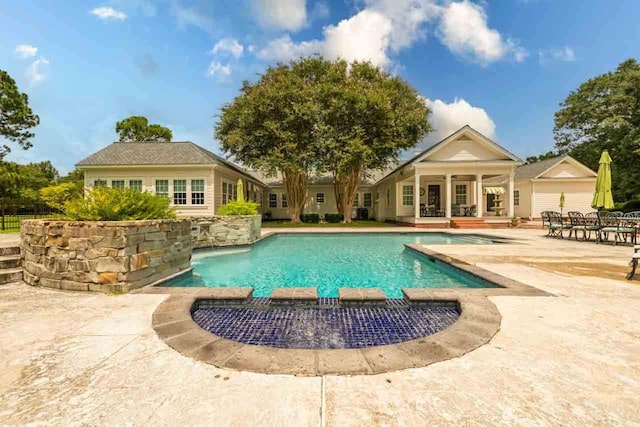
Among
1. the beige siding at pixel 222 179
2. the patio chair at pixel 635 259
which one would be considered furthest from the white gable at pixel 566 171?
the beige siding at pixel 222 179

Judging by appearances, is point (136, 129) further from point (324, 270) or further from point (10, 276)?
point (324, 270)

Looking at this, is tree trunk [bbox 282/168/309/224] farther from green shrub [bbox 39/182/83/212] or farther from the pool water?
green shrub [bbox 39/182/83/212]

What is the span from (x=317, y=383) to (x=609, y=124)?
30688mm

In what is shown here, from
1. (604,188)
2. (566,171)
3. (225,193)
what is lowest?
(604,188)

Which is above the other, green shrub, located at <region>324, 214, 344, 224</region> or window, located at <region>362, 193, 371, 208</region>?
window, located at <region>362, 193, 371, 208</region>

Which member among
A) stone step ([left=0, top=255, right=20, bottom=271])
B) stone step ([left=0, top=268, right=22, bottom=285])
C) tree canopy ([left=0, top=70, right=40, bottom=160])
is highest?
tree canopy ([left=0, top=70, right=40, bottom=160])

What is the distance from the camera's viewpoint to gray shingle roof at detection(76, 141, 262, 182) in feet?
55.7

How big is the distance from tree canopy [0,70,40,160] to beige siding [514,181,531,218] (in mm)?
33932

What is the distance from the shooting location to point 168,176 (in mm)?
17500

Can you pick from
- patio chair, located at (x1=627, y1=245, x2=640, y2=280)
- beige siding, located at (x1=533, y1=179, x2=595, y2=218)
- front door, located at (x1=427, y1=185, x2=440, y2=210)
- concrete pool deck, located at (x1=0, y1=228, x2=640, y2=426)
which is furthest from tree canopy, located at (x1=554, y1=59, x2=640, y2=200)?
concrete pool deck, located at (x1=0, y1=228, x2=640, y2=426)

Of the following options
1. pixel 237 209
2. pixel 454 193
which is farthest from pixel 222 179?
pixel 454 193

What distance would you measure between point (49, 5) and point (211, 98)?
13.0 metres

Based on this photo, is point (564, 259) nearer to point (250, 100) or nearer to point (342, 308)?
point (342, 308)

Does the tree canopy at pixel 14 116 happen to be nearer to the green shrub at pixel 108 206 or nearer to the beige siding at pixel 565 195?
the green shrub at pixel 108 206
